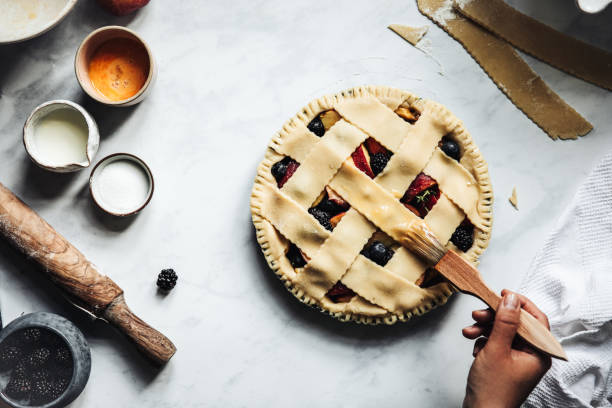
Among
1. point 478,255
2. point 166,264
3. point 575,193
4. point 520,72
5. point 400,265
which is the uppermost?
point 520,72

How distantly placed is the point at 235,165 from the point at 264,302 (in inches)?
22.5

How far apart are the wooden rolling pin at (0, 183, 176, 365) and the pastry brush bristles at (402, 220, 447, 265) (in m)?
1.00

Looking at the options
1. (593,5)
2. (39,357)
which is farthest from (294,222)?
(593,5)

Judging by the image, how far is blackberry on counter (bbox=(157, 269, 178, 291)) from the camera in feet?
6.76

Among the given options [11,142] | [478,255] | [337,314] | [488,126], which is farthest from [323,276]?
[11,142]

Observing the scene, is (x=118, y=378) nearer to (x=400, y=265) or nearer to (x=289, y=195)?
(x=289, y=195)

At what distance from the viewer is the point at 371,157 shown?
6.53 feet

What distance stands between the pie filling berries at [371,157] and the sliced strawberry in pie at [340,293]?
43 cm

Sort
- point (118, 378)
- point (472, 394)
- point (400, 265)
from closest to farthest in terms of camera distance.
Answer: point (472, 394) < point (400, 265) < point (118, 378)

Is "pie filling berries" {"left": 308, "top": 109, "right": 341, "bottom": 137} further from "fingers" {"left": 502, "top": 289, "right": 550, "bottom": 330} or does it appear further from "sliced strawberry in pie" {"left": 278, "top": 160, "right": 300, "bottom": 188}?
"fingers" {"left": 502, "top": 289, "right": 550, "bottom": 330}

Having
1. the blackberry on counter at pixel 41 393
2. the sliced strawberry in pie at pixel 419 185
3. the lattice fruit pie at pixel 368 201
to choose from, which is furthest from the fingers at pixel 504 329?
the blackberry on counter at pixel 41 393

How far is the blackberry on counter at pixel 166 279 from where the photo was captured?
206 centimetres

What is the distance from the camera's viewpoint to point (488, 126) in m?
2.16

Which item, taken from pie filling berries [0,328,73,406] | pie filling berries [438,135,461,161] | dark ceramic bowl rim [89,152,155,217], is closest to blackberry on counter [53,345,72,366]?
pie filling berries [0,328,73,406]
